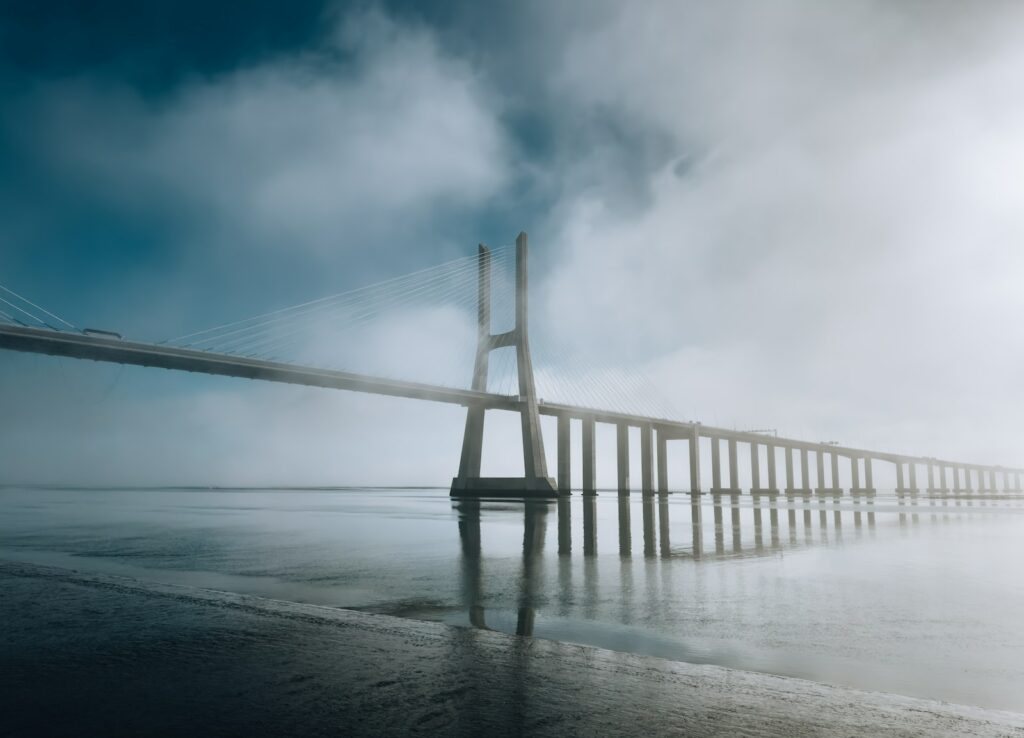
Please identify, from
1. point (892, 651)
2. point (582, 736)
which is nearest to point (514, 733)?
point (582, 736)

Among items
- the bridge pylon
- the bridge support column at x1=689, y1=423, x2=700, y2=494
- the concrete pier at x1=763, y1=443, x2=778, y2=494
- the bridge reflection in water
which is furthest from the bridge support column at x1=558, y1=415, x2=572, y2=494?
the concrete pier at x1=763, y1=443, x2=778, y2=494

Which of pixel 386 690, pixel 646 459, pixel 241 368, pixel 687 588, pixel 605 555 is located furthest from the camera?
A: pixel 646 459

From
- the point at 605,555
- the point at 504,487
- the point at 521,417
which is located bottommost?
the point at 504,487

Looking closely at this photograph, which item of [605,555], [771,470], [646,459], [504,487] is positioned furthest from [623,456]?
[605,555]

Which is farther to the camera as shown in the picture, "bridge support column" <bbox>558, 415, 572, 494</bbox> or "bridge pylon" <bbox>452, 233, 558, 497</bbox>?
"bridge support column" <bbox>558, 415, 572, 494</bbox>

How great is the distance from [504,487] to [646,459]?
25896mm

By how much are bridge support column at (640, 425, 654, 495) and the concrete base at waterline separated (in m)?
16.8

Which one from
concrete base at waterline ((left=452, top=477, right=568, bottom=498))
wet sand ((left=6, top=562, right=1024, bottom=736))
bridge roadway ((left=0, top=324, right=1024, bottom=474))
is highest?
bridge roadway ((left=0, top=324, right=1024, bottom=474))

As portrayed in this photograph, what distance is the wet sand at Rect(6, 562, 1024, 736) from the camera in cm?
300

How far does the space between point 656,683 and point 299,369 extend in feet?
136

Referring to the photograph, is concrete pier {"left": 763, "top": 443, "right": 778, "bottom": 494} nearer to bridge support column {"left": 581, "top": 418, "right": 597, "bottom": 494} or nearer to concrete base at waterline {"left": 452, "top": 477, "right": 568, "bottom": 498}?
bridge support column {"left": 581, "top": 418, "right": 597, "bottom": 494}

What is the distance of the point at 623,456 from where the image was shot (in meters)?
67.8

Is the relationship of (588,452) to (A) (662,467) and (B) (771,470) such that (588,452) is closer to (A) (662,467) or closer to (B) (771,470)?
(A) (662,467)

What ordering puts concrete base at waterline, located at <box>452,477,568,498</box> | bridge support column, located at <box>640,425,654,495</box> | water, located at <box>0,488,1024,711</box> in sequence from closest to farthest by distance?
water, located at <box>0,488,1024,711</box> < concrete base at waterline, located at <box>452,477,568,498</box> < bridge support column, located at <box>640,425,654,495</box>
